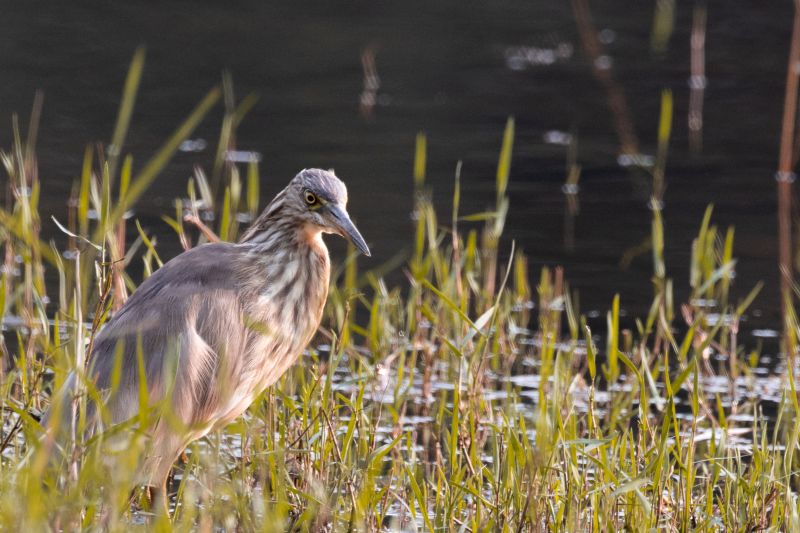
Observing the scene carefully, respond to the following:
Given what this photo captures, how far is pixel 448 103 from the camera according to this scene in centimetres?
1238

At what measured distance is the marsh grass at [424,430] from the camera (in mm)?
3736

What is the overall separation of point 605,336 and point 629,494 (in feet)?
9.36

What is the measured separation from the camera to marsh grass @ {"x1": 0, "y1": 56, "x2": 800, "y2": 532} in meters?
3.74

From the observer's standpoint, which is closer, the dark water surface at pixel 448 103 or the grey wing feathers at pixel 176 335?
the grey wing feathers at pixel 176 335

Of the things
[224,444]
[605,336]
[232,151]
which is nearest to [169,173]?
[232,151]

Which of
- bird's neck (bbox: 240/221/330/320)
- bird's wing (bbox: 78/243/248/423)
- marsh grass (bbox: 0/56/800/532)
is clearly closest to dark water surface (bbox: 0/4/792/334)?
marsh grass (bbox: 0/56/800/532)

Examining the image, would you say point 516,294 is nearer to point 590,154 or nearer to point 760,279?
point 760,279

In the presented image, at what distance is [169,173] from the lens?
1002 centimetres

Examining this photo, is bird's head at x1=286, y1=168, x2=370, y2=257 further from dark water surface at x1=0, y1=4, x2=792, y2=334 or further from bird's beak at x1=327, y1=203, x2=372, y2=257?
→ dark water surface at x1=0, y1=4, x2=792, y2=334

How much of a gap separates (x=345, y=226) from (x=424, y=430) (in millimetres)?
1407

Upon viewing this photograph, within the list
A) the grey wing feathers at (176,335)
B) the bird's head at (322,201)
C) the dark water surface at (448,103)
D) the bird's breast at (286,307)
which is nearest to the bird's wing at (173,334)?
the grey wing feathers at (176,335)

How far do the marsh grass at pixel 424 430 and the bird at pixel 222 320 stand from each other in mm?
133

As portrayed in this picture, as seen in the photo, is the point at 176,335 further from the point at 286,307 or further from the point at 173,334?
the point at 286,307

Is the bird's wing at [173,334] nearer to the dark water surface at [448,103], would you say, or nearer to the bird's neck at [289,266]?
the bird's neck at [289,266]
